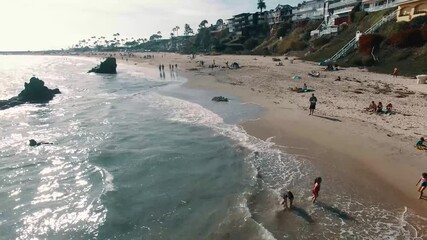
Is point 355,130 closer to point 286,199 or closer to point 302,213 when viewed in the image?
point 286,199

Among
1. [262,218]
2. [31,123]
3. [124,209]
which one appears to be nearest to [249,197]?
[262,218]

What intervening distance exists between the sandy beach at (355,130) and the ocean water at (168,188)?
1030 millimetres

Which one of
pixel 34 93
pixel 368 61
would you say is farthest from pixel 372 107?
pixel 34 93

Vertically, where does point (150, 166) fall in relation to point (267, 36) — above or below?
below

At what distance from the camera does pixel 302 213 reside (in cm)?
1331

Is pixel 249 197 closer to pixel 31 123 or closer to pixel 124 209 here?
pixel 124 209

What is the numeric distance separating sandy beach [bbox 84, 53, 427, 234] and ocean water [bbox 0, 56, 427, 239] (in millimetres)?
1030

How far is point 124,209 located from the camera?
1471cm

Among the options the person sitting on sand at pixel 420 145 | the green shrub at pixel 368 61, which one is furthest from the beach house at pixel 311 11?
the person sitting on sand at pixel 420 145

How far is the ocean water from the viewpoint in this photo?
12672 mm

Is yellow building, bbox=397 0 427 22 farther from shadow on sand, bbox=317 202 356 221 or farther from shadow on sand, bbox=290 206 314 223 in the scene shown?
shadow on sand, bbox=290 206 314 223

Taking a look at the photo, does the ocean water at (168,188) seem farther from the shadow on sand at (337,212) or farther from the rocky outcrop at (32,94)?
the rocky outcrop at (32,94)

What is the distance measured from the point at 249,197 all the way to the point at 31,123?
90.0 ft

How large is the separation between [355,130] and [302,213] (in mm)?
11572
